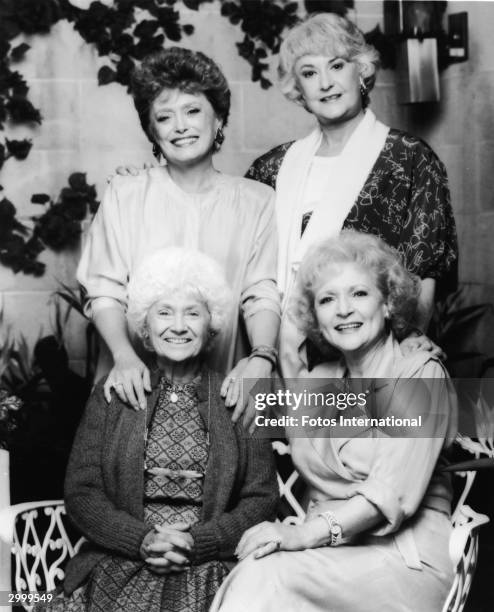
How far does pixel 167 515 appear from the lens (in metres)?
2.39

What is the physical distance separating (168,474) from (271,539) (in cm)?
30

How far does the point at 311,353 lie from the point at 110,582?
732mm

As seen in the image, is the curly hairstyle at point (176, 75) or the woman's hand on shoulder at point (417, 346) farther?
the curly hairstyle at point (176, 75)

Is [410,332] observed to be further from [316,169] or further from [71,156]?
[71,156]

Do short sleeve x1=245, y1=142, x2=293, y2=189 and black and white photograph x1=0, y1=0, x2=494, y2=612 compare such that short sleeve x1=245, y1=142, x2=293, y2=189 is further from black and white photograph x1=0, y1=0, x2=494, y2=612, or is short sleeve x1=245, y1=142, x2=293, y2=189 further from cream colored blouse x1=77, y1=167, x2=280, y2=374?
cream colored blouse x1=77, y1=167, x2=280, y2=374

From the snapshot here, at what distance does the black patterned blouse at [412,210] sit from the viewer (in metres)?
2.71

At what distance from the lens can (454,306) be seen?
3.91 m

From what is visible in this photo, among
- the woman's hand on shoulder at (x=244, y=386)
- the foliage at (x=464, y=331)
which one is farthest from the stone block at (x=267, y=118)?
the woman's hand on shoulder at (x=244, y=386)

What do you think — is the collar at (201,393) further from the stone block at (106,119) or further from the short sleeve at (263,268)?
the stone block at (106,119)

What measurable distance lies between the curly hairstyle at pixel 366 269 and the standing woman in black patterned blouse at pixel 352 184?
0.70 ft

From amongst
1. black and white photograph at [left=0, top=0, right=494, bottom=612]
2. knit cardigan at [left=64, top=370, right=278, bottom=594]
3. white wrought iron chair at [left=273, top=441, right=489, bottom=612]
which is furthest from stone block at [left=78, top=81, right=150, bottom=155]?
white wrought iron chair at [left=273, top=441, right=489, bottom=612]

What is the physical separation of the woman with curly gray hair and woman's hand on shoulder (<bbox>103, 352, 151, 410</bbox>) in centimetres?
35

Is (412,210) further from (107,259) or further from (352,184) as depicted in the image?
(107,259)

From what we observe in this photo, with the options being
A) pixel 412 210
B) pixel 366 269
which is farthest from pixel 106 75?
pixel 366 269
